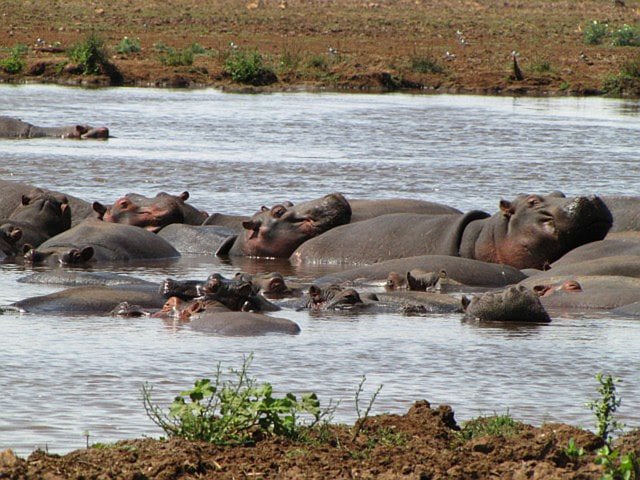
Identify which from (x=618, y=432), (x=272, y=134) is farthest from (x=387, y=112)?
(x=618, y=432)

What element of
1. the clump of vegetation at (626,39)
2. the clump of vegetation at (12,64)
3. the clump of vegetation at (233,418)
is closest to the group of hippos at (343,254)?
the clump of vegetation at (233,418)

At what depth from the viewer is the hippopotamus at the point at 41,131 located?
82.4 ft

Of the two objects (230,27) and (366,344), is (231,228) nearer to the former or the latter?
(366,344)

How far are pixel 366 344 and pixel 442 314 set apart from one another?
155 cm

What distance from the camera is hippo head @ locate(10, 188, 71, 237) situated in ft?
44.8

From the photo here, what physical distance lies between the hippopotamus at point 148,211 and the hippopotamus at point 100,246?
0.82 metres

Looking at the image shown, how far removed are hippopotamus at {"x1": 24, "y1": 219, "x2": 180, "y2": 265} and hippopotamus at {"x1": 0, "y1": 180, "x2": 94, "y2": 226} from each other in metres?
1.34

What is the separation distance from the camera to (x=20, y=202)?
1438 centimetres

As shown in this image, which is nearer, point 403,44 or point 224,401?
point 224,401

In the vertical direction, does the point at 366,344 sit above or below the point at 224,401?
below

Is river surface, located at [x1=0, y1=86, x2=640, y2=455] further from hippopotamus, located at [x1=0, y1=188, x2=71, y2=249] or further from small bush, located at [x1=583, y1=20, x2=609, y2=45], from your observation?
small bush, located at [x1=583, y1=20, x2=609, y2=45]

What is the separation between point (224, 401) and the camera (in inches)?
212

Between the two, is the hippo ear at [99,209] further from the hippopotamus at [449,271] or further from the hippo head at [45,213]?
the hippopotamus at [449,271]

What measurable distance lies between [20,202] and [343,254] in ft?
11.8
